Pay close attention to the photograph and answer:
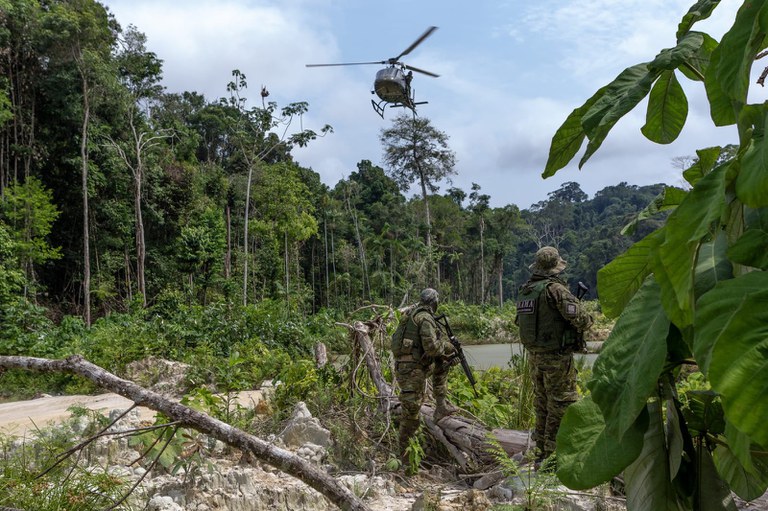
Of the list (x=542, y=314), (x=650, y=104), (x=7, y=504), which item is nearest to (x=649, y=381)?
(x=650, y=104)

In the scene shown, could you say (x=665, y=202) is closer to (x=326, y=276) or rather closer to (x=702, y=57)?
(x=702, y=57)

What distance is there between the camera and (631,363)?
524mm

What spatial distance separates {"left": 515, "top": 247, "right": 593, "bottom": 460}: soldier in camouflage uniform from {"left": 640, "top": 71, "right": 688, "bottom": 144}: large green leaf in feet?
11.3

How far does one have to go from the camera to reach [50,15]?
64.8 ft

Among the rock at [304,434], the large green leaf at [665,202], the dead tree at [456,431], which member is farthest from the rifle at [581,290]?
the large green leaf at [665,202]

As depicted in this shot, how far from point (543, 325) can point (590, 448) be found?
12.5ft

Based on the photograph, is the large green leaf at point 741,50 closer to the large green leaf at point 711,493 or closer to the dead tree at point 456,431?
the large green leaf at point 711,493

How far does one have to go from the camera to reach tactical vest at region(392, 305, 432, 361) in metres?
4.81

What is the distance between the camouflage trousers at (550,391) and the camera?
414cm

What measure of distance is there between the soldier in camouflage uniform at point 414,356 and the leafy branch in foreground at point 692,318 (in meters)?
4.09

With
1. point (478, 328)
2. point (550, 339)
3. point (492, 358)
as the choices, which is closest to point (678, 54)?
point (550, 339)

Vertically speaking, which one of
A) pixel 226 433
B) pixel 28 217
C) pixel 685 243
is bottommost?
pixel 226 433

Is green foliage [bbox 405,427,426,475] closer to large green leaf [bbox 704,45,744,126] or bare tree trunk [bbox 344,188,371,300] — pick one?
large green leaf [bbox 704,45,744,126]

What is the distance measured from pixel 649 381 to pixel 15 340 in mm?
13755
